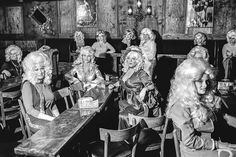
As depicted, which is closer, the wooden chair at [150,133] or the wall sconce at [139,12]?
the wooden chair at [150,133]

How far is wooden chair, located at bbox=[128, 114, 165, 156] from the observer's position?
9.43ft

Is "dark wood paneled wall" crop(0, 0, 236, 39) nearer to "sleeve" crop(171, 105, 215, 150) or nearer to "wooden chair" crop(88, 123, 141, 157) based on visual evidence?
"wooden chair" crop(88, 123, 141, 157)

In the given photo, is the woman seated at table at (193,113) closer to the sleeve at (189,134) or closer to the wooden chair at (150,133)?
the sleeve at (189,134)

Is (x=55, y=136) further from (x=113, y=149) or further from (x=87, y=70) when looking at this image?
(x=87, y=70)

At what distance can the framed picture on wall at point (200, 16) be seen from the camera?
33.0 ft

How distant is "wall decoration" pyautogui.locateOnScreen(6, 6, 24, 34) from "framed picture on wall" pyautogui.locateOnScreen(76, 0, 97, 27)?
11.0 ft

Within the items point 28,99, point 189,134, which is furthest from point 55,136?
point 189,134

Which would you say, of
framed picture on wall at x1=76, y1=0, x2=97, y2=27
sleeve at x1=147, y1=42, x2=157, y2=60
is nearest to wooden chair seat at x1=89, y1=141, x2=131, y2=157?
sleeve at x1=147, y1=42, x2=157, y2=60

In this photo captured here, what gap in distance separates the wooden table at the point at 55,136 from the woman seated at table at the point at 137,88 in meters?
1.03

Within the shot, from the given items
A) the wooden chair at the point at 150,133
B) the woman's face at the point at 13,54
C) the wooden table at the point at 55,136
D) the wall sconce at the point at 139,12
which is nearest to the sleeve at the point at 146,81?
the wooden chair at the point at 150,133

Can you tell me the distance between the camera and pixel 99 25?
11367 mm

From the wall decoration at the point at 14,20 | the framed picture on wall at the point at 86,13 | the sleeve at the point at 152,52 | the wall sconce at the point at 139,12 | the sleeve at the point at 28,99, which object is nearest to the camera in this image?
the sleeve at the point at 28,99

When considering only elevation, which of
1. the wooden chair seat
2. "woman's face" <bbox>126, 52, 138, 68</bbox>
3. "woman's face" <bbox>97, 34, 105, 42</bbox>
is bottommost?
the wooden chair seat

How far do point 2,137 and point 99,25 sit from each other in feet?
25.6
